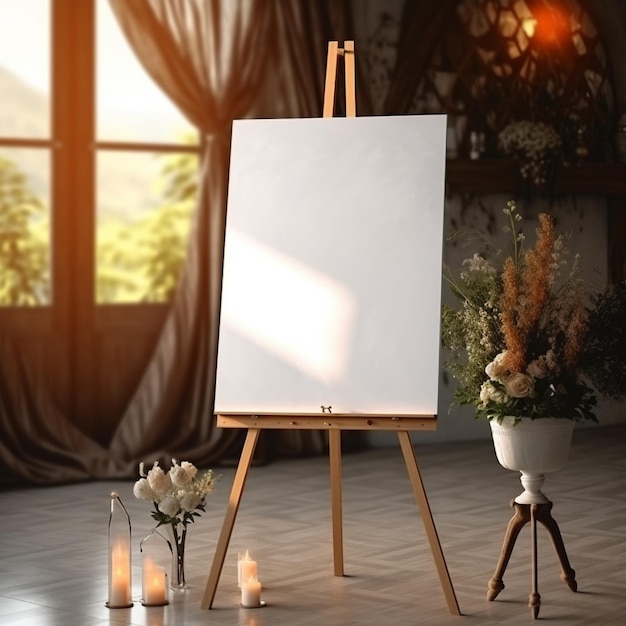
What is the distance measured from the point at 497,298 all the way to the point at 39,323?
367 centimetres

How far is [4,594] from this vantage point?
4996 mm

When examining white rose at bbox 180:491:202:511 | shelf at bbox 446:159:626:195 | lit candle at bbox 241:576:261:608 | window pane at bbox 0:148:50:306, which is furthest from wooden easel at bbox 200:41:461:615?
shelf at bbox 446:159:626:195

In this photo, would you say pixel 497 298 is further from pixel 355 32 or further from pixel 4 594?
pixel 355 32

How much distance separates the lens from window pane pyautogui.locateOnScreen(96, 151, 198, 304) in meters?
8.04

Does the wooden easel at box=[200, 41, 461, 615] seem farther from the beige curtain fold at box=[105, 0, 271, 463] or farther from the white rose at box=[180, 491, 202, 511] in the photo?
the beige curtain fold at box=[105, 0, 271, 463]

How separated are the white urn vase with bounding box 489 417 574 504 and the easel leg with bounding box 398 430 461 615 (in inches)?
12.7

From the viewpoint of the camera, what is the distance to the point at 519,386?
465 cm

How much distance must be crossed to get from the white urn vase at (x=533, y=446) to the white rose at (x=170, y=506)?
3.56ft

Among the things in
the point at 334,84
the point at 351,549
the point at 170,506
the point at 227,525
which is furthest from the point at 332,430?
the point at 334,84

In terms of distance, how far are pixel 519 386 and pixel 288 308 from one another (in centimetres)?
81

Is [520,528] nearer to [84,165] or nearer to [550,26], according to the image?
[84,165]

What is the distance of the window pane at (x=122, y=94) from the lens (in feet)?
26.1

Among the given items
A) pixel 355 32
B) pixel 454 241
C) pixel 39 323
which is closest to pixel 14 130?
pixel 39 323

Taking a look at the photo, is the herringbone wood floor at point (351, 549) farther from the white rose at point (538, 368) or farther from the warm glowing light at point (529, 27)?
the warm glowing light at point (529, 27)
